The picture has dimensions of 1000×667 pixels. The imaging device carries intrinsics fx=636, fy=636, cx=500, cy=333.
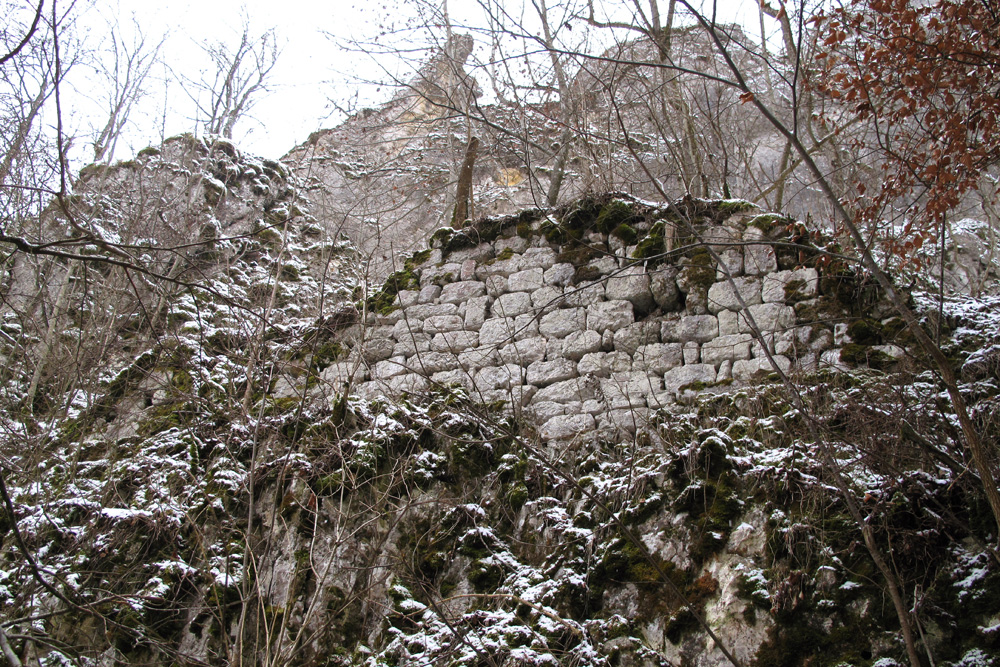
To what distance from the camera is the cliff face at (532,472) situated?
2662 millimetres

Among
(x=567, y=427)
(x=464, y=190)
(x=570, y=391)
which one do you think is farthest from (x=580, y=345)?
(x=464, y=190)

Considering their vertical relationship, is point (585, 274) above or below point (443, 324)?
above

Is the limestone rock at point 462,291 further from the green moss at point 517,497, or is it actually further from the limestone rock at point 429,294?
the green moss at point 517,497

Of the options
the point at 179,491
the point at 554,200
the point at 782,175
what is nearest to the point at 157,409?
the point at 179,491

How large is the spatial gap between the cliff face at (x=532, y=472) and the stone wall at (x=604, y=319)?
0.8 inches

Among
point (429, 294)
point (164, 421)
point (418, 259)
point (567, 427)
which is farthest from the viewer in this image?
point (418, 259)

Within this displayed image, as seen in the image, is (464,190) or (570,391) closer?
(570,391)

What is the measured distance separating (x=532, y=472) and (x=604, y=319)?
1.23 m

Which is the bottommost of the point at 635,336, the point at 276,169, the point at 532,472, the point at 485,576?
the point at 485,576

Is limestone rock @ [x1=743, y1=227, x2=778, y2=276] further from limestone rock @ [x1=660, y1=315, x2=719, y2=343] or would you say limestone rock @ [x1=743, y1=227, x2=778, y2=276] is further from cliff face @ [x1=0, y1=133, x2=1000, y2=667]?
limestone rock @ [x1=660, y1=315, x2=719, y2=343]

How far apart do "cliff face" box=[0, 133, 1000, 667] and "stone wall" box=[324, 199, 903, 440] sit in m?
0.02

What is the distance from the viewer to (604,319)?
14.2ft

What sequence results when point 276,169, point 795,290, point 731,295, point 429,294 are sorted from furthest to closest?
point 276,169 → point 429,294 → point 731,295 → point 795,290

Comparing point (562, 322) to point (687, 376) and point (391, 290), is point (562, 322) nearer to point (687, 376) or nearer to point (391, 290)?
point (687, 376)
